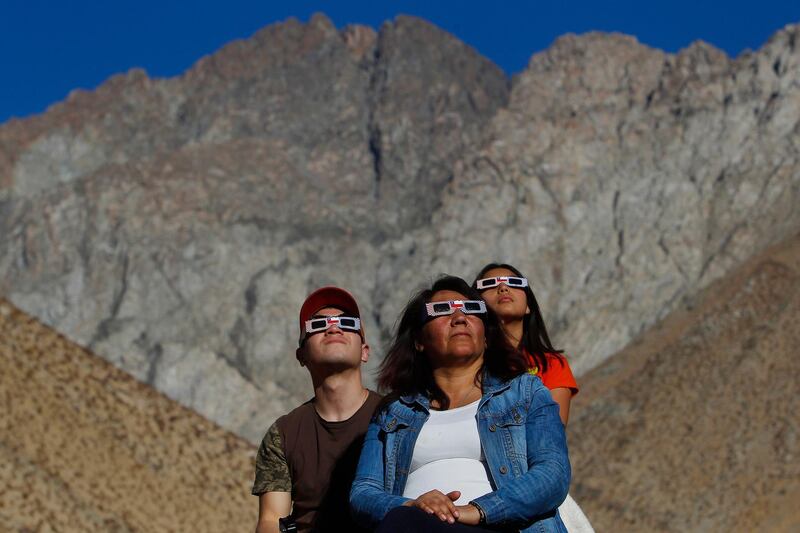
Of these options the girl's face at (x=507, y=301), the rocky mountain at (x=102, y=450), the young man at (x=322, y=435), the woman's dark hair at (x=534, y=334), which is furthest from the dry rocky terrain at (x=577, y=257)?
the young man at (x=322, y=435)

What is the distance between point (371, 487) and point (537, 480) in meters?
0.88

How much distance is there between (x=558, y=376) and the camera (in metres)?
8.84

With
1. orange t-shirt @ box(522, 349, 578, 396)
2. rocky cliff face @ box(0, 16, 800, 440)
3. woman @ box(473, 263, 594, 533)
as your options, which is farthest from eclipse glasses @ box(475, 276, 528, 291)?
rocky cliff face @ box(0, 16, 800, 440)

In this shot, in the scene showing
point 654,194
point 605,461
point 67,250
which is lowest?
point 605,461

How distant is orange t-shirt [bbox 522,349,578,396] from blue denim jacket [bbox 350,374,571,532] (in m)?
1.11

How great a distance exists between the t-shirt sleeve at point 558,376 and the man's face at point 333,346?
1.12 meters

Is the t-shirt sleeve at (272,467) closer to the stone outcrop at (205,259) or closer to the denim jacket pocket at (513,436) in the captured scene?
the denim jacket pocket at (513,436)

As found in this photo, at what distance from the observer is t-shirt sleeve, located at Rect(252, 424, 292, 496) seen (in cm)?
820

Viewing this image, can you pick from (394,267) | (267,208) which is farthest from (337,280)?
(267,208)

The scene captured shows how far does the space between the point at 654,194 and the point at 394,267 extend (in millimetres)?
29278

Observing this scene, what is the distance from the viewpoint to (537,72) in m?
198

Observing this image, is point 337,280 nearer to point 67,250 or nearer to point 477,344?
point 67,250

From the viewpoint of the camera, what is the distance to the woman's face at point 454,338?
7.80 meters

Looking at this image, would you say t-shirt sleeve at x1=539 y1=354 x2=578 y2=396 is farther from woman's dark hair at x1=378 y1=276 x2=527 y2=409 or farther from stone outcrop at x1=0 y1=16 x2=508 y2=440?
stone outcrop at x1=0 y1=16 x2=508 y2=440
